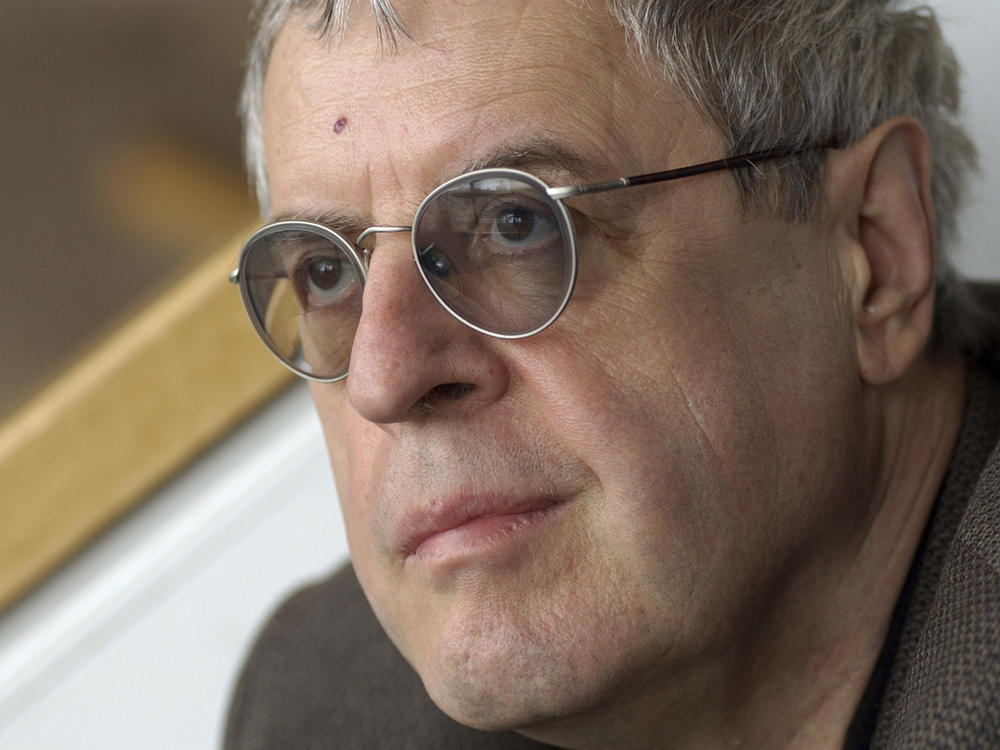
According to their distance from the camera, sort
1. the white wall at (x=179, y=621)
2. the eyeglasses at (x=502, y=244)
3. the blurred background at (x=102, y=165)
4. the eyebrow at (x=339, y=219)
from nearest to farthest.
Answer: the eyeglasses at (x=502, y=244) < the eyebrow at (x=339, y=219) < the white wall at (x=179, y=621) < the blurred background at (x=102, y=165)

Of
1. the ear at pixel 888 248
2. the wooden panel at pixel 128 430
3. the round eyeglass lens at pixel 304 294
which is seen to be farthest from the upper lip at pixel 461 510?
the wooden panel at pixel 128 430

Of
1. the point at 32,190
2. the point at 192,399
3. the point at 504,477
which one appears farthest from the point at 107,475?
the point at 504,477

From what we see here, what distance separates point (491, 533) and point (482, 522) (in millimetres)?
18

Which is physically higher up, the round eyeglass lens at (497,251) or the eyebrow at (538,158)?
the eyebrow at (538,158)

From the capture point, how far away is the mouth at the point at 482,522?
1.12m

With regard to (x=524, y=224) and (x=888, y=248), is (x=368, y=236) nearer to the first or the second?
(x=524, y=224)

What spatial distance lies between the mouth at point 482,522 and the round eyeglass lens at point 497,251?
17 cm

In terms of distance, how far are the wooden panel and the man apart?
3.09 ft

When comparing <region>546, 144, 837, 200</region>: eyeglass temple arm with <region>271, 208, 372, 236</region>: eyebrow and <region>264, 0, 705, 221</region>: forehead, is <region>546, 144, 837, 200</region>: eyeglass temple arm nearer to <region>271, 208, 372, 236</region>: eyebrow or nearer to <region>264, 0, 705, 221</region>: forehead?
<region>264, 0, 705, 221</region>: forehead

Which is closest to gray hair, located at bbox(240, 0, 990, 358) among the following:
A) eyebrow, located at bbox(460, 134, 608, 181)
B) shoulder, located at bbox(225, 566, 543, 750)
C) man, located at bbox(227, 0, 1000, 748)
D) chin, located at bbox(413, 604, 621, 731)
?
man, located at bbox(227, 0, 1000, 748)

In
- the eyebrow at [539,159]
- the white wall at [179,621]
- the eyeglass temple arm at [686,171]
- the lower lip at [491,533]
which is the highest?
the eyebrow at [539,159]

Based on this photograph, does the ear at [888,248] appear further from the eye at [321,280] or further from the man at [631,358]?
the eye at [321,280]

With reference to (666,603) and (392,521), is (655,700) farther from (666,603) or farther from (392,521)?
(392,521)

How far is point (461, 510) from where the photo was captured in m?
1.14
